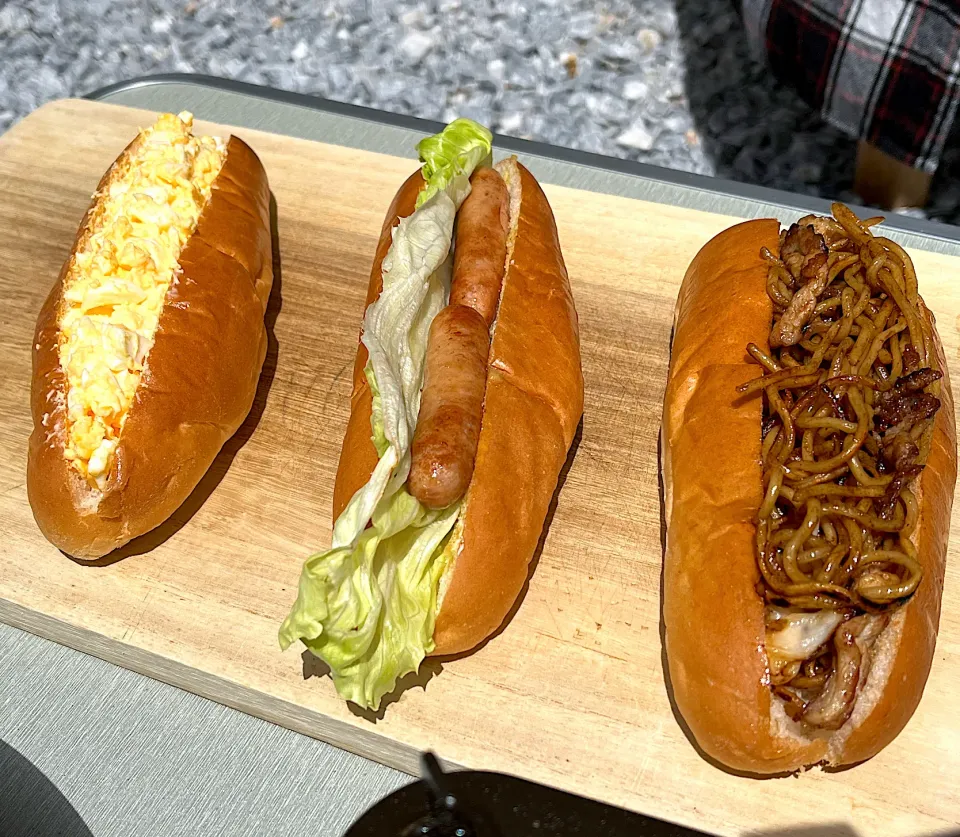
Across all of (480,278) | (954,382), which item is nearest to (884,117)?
(954,382)

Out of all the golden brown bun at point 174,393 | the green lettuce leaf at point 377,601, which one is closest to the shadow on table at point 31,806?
the golden brown bun at point 174,393

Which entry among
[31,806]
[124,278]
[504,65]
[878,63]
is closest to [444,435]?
[124,278]

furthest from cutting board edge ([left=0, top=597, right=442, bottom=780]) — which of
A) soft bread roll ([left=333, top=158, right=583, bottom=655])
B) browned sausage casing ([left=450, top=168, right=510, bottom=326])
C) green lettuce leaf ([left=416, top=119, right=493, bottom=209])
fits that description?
green lettuce leaf ([left=416, top=119, right=493, bottom=209])

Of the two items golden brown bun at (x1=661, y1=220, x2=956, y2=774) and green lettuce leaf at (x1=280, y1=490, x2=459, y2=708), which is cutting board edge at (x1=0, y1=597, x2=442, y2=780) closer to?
green lettuce leaf at (x1=280, y1=490, x2=459, y2=708)

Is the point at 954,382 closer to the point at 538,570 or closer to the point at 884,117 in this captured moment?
the point at 538,570

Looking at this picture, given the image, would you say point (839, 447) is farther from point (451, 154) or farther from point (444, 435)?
point (451, 154)

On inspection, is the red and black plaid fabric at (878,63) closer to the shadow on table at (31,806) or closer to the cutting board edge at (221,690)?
the cutting board edge at (221,690)
